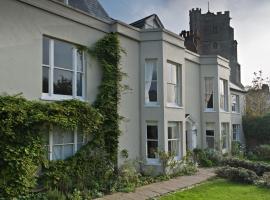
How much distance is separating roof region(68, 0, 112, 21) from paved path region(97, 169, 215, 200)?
365 inches

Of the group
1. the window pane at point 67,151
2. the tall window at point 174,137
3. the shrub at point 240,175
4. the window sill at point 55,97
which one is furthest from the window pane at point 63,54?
the shrub at point 240,175

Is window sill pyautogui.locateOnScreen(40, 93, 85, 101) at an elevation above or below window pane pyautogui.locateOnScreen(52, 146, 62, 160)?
above

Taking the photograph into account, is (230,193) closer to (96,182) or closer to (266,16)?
(96,182)

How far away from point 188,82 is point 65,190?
12673 millimetres

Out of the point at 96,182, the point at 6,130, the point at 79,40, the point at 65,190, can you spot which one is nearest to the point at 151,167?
the point at 96,182

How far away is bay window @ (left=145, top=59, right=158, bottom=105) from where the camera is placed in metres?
17.1

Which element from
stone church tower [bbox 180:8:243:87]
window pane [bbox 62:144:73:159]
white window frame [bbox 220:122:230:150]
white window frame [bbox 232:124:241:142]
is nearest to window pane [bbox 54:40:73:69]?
window pane [bbox 62:144:73:159]

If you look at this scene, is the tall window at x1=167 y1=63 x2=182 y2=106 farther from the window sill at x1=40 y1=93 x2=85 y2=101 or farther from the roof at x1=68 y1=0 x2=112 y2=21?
the window sill at x1=40 y1=93 x2=85 y2=101

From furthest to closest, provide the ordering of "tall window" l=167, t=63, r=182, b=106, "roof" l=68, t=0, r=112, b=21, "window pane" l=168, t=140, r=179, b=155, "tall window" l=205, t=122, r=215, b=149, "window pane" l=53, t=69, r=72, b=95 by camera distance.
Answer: "tall window" l=205, t=122, r=215, b=149 < "tall window" l=167, t=63, r=182, b=106 < "window pane" l=168, t=140, r=179, b=155 < "roof" l=68, t=0, r=112, b=21 < "window pane" l=53, t=69, r=72, b=95

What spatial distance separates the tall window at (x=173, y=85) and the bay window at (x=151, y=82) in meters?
1.02

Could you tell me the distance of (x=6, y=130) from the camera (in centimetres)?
998

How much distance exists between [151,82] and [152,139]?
308 cm

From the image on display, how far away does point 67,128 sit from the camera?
12328mm

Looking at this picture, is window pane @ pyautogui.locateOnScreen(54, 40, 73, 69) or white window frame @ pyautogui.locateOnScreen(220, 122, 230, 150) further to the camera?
white window frame @ pyautogui.locateOnScreen(220, 122, 230, 150)
